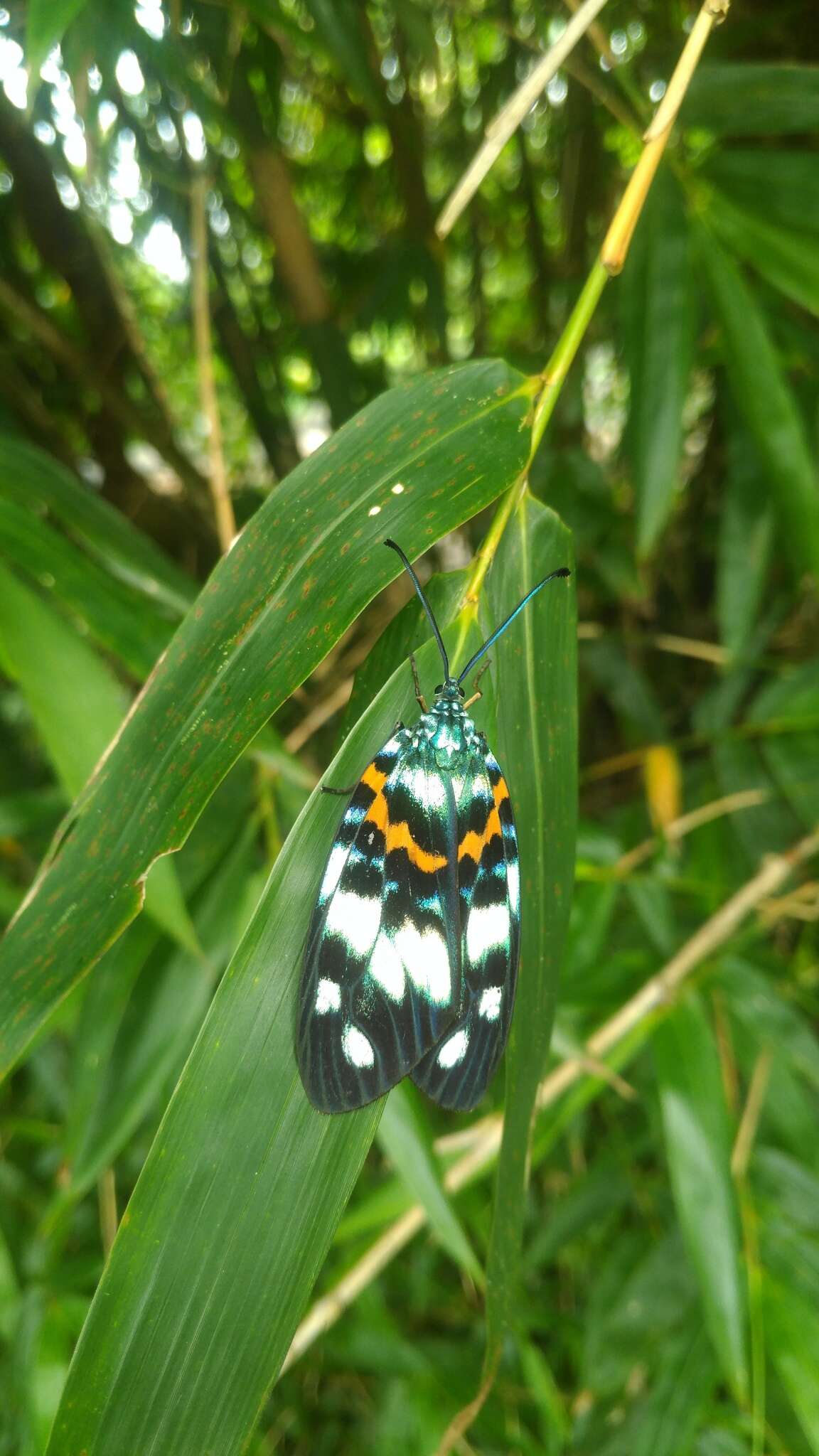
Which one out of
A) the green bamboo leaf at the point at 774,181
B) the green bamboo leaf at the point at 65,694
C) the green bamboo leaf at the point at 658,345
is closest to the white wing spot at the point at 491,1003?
the green bamboo leaf at the point at 65,694

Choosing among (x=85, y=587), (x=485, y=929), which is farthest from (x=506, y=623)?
(x=85, y=587)

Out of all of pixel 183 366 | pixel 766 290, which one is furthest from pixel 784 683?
pixel 183 366

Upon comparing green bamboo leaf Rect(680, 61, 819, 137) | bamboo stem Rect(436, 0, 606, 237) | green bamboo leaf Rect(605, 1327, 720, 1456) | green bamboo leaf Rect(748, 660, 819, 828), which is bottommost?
green bamboo leaf Rect(605, 1327, 720, 1456)

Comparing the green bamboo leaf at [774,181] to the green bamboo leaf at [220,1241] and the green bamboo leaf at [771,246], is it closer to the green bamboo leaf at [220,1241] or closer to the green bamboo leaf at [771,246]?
the green bamboo leaf at [771,246]

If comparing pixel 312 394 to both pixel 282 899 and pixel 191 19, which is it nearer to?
pixel 191 19

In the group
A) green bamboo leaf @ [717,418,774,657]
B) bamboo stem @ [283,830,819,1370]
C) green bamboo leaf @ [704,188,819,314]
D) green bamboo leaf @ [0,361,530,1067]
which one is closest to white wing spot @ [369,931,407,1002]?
green bamboo leaf @ [0,361,530,1067]

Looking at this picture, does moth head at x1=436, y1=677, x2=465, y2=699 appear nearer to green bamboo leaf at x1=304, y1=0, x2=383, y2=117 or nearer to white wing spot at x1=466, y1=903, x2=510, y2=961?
white wing spot at x1=466, y1=903, x2=510, y2=961

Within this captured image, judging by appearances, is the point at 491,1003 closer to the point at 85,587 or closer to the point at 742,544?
the point at 85,587
